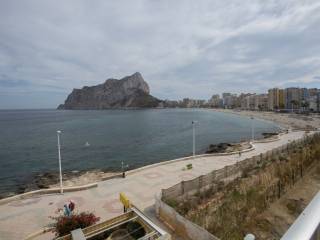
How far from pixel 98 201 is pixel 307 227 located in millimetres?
13791

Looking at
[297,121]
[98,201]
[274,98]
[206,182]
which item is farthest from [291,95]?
[98,201]

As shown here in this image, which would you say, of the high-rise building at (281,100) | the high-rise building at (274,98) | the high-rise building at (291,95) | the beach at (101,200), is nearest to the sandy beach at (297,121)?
the high-rise building at (291,95)

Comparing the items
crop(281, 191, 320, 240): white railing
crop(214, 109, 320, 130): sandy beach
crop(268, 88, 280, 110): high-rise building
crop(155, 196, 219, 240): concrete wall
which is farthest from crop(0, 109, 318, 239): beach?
crop(268, 88, 280, 110): high-rise building

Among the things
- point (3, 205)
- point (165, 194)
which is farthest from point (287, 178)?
point (3, 205)

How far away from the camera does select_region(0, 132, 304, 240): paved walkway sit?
11219 millimetres

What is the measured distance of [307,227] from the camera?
1062mm

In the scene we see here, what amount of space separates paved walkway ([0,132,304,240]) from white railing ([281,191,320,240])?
37.7ft

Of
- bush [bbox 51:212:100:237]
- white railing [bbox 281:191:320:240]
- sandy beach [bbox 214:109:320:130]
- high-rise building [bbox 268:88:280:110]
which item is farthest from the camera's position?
high-rise building [bbox 268:88:280:110]

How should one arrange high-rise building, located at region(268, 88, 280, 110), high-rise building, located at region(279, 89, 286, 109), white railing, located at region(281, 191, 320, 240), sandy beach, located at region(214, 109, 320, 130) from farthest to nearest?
1. high-rise building, located at region(268, 88, 280, 110)
2. high-rise building, located at region(279, 89, 286, 109)
3. sandy beach, located at region(214, 109, 320, 130)
4. white railing, located at region(281, 191, 320, 240)

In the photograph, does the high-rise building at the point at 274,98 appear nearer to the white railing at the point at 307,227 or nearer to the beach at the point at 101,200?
the beach at the point at 101,200

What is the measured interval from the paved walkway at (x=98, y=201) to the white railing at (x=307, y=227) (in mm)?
11485

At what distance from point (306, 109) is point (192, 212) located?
13967 cm

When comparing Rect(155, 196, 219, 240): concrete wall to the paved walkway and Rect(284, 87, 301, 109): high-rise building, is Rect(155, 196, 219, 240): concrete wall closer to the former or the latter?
the paved walkway

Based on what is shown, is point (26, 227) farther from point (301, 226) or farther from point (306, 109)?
point (306, 109)
